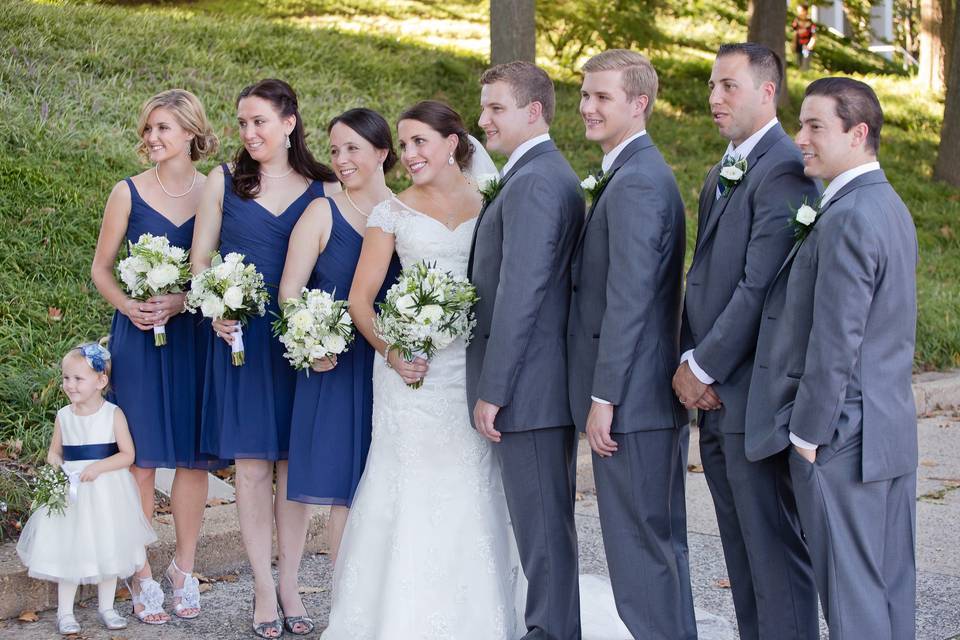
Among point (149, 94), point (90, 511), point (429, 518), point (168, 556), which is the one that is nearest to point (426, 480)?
point (429, 518)

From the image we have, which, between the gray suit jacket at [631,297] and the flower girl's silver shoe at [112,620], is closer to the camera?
the gray suit jacket at [631,297]

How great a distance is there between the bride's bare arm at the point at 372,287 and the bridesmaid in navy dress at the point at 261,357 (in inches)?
21.0

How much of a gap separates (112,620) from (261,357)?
139cm

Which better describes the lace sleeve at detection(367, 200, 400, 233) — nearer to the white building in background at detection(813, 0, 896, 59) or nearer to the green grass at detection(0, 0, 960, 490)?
the green grass at detection(0, 0, 960, 490)

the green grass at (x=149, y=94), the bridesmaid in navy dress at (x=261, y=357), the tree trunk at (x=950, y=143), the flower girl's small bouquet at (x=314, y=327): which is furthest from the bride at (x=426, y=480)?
the tree trunk at (x=950, y=143)

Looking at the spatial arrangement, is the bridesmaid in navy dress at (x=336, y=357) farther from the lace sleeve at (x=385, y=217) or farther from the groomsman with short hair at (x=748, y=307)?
the groomsman with short hair at (x=748, y=307)

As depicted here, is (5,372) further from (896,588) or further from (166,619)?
(896,588)

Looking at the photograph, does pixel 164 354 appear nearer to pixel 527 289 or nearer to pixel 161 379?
pixel 161 379

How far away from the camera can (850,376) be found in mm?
3832

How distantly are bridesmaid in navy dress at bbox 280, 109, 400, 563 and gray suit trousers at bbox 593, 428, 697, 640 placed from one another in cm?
134

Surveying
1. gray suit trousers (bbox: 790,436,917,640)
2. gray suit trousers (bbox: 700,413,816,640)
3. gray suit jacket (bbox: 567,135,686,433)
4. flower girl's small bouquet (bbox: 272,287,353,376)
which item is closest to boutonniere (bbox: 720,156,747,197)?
gray suit jacket (bbox: 567,135,686,433)

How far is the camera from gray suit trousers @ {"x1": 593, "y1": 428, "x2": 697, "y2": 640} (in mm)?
4453

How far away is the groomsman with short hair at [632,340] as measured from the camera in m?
4.34

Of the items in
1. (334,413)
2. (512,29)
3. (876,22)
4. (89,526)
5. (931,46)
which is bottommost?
(89,526)
